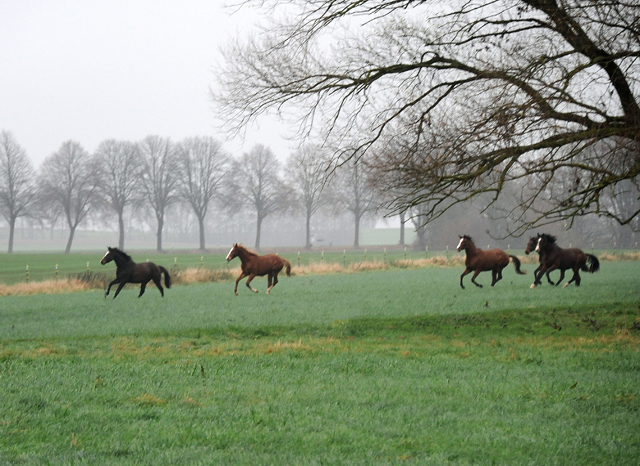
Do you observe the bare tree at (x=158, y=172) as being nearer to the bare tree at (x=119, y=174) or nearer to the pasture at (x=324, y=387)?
the bare tree at (x=119, y=174)

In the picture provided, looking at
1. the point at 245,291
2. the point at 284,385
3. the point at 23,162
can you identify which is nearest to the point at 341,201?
the point at 23,162

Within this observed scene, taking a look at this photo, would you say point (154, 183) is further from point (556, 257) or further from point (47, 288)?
point (556, 257)

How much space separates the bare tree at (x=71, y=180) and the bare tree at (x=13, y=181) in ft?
5.45

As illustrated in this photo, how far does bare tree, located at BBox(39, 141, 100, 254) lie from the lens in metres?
67.8

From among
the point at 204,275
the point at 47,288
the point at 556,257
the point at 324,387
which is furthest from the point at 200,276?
the point at 324,387

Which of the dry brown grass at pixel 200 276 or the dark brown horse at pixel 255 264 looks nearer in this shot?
the dark brown horse at pixel 255 264

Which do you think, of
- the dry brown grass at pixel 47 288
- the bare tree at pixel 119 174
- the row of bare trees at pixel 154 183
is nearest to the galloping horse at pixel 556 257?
the dry brown grass at pixel 47 288

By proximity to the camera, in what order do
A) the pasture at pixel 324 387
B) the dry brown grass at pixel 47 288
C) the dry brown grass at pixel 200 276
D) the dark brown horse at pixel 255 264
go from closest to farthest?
1. the pasture at pixel 324 387
2. the dark brown horse at pixel 255 264
3. the dry brown grass at pixel 47 288
4. the dry brown grass at pixel 200 276

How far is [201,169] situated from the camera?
7600 centimetres

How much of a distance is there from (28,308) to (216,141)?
60.1m

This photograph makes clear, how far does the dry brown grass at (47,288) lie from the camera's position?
2580 centimetres

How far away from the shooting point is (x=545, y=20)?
12047 millimetres

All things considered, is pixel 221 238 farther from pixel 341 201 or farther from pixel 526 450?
pixel 526 450

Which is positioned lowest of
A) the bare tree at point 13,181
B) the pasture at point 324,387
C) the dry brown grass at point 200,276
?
the pasture at point 324,387
